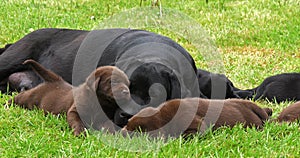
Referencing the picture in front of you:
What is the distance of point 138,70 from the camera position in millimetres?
5461

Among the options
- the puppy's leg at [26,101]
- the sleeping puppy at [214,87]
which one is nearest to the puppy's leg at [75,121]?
the puppy's leg at [26,101]

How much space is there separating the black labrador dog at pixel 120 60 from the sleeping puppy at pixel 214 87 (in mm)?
408

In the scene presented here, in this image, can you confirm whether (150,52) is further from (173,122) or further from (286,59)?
(286,59)

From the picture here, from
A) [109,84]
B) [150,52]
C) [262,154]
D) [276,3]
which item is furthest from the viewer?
[276,3]

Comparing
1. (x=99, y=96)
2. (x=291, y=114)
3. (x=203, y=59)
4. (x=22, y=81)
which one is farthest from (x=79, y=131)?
(x=203, y=59)

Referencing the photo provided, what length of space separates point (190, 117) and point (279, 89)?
8.76 ft

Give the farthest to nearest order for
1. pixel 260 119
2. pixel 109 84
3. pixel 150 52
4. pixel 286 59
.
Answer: pixel 286 59, pixel 150 52, pixel 260 119, pixel 109 84

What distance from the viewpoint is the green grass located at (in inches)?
176

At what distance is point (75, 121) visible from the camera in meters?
5.01

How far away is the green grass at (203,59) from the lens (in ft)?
14.6

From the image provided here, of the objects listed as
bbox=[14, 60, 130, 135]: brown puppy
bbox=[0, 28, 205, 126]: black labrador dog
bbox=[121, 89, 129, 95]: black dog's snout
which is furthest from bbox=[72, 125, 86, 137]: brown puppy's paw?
bbox=[121, 89, 129, 95]: black dog's snout

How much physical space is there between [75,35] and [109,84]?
2.37m

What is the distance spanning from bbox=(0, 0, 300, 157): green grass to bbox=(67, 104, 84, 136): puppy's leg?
2.9 inches

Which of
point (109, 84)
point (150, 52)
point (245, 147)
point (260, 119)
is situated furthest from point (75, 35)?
point (245, 147)
